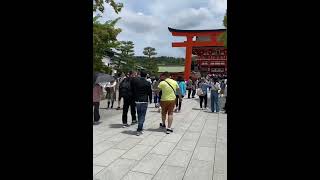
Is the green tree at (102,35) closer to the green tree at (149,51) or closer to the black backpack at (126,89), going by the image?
the black backpack at (126,89)

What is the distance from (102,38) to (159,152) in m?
7.85

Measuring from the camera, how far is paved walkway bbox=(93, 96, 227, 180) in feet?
14.2

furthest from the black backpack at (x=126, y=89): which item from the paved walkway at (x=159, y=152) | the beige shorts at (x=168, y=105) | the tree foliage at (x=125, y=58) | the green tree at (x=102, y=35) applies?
the tree foliage at (x=125, y=58)

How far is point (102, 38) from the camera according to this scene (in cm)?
1223

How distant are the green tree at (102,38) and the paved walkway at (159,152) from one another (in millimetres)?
4523

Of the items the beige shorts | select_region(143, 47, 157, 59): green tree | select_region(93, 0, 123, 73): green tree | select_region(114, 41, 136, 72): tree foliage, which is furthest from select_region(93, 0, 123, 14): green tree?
select_region(143, 47, 157, 59): green tree

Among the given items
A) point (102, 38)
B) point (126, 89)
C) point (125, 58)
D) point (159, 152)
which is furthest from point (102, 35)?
point (125, 58)

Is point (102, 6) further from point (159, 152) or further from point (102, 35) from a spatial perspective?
point (159, 152)

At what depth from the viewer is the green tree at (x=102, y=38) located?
11992 mm

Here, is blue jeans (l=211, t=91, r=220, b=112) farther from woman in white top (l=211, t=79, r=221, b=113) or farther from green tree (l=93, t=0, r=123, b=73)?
green tree (l=93, t=0, r=123, b=73)

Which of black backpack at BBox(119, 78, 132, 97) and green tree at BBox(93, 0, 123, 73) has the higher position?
green tree at BBox(93, 0, 123, 73)

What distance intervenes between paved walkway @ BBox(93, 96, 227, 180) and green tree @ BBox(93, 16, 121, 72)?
4523mm
